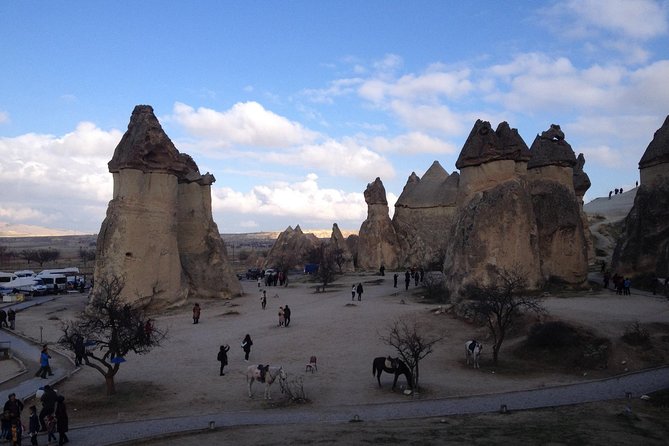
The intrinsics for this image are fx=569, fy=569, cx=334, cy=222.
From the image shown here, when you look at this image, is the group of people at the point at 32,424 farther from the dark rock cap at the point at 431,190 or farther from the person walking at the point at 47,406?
the dark rock cap at the point at 431,190

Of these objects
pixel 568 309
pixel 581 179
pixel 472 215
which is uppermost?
pixel 581 179

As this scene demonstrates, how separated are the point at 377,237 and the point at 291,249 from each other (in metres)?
10.6

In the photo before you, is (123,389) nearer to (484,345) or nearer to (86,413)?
(86,413)

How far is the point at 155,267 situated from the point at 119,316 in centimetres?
1396

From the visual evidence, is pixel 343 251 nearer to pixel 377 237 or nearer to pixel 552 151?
pixel 377 237

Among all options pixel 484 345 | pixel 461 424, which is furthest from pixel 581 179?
pixel 461 424

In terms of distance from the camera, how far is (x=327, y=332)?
20688 mm

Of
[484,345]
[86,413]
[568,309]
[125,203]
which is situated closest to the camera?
[86,413]

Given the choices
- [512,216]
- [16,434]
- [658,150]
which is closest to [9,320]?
[16,434]

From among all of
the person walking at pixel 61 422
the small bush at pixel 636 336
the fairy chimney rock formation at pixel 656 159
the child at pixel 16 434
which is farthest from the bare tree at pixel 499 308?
the fairy chimney rock formation at pixel 656 159

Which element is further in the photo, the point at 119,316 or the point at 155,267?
the point at 155,267

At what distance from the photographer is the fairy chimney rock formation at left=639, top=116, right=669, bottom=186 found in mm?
27766

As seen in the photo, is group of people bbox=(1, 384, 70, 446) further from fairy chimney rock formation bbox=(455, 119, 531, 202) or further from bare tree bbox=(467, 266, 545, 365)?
Result: fairy chimney rock formation bbox=(455, 119, 531, 202)

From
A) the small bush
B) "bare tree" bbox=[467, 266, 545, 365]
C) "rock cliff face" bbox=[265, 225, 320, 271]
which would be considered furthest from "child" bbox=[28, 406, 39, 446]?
"rock cliff face" bbox=[265, 225, 320, 271]
